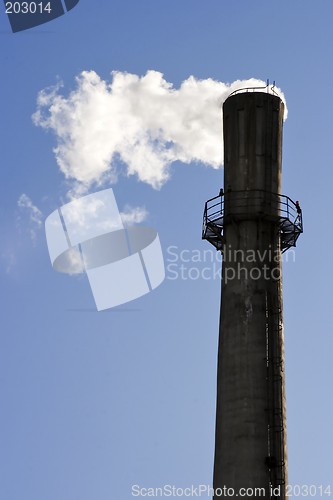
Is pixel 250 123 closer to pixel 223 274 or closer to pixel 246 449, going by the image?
pixel 223 274

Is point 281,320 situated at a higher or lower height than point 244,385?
higher

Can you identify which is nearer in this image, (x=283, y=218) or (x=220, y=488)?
(x=220, y=488)

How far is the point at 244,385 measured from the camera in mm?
35844

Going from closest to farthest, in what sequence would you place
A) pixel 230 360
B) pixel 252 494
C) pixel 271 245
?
1. pixel 252 494
2. pixel 230 360
3. pixel 271 245

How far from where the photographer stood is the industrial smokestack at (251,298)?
3484cm

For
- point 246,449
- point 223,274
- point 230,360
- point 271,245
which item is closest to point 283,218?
point 271,245

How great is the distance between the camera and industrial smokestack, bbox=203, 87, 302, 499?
34.8 m

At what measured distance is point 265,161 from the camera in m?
39.8

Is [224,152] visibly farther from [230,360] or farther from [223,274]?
[230,360]

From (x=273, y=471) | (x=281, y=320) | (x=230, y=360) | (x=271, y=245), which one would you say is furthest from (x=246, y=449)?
(x=271, y=245)

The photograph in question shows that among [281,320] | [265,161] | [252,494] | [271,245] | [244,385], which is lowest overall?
[252,494]

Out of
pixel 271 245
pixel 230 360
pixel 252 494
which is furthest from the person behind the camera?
pixel 271 245

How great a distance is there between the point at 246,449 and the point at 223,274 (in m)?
8.35

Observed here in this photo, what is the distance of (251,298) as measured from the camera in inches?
1475
